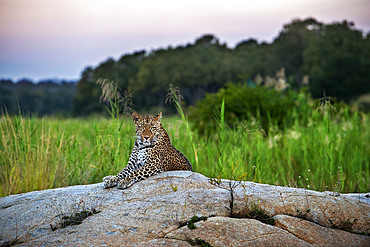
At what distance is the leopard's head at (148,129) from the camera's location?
5.42 metres

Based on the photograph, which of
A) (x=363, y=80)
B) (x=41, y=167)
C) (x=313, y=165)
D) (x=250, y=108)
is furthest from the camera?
(x=363, y=80)

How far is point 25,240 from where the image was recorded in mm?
4391

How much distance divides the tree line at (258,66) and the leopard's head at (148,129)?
25.8 m

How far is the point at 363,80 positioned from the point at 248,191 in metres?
37.5

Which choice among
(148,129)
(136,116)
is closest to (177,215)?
(148,129)

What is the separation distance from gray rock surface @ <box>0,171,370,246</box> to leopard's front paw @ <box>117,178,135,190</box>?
69 mm

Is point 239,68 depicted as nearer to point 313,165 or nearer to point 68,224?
point 313,165

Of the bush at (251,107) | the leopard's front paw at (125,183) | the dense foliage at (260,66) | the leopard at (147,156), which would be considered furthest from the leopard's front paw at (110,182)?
the dense foliage at (260,66)

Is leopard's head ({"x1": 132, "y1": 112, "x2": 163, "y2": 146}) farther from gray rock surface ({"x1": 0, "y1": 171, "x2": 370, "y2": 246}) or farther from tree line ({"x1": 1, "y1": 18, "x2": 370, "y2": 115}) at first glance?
tree line ({"x1": 1, "y1": 18, "x2": 370, "y2": 115})

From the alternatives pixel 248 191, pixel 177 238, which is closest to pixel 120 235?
pixel 177 238

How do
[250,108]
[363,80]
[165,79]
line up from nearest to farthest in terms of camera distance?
[250,108], [363,80], [165,79]

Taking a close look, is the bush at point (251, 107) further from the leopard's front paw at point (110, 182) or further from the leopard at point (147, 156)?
the leopard's front paw at point (110, 182)

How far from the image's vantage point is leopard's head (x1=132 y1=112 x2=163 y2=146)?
17.8 ft

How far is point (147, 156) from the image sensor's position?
18.1 ft
